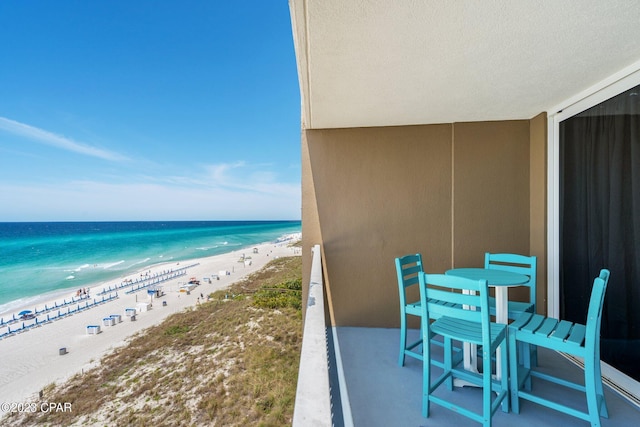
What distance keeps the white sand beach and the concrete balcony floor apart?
11137mm

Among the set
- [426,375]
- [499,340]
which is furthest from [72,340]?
[499,340]

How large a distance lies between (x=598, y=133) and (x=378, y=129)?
1.72 m

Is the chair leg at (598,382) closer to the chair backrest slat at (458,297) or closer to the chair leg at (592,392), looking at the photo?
the chair leg at (592,392)

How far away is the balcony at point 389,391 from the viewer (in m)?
1.21

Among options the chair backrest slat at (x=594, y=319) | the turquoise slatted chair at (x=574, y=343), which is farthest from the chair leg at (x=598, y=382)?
the chair backrest slat at (x=594, y=319)

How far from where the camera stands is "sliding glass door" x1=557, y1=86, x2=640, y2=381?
1.78 m

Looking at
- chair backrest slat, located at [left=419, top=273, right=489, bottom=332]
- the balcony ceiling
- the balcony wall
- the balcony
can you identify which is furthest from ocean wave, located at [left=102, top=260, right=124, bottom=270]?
chair backrest slat, located at [left=419, top=273, right=489, bottom=332]

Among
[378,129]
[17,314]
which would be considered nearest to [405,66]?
[378,129]

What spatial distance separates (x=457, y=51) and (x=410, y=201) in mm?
1600

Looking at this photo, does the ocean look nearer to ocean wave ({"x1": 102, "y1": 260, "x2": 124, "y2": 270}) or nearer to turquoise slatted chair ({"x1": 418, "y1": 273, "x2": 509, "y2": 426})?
ocean wave ({"x1": 102, "y1": 260, "x2": 124, "y2": 270})

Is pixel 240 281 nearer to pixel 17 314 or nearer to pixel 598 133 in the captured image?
pixel 17 314

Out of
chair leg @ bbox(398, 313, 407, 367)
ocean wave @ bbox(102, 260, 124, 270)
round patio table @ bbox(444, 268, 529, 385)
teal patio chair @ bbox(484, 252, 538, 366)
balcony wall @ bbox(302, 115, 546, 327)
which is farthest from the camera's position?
ocean wave @ bbox(102, 260, 124, 270)

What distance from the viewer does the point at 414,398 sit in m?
1.74

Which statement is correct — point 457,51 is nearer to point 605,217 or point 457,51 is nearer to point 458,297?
point 458,297
